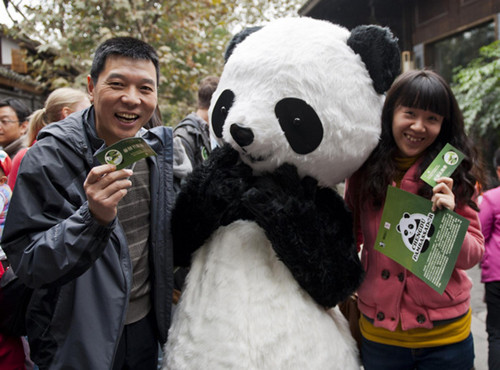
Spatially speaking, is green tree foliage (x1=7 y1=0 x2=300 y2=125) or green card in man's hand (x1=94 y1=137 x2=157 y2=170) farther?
green tree foliage (x1=7 y1=0 x2=300 y2=125)

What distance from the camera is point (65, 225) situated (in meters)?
1.25

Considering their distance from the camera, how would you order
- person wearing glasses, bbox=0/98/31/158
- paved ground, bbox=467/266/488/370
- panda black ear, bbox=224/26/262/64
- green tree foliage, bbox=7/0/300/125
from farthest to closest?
green tree foliage, bbox=7/0/300/125 < person wearing glasses, bbox=0/98/31/158 < paved ground, bbox=467/266/488/370 < panda black ear, bbox=224/26/262/64

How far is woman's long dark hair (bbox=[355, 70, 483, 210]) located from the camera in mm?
1621

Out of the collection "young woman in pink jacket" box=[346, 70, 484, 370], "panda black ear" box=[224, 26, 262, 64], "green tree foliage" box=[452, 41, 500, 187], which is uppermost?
"panda black ear" box=[224, 26, 262, 64]

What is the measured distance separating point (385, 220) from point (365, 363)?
0.64 metres

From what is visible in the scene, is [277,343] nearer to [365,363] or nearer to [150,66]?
[365,363]

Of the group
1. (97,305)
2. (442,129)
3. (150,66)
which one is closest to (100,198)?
(97,305)

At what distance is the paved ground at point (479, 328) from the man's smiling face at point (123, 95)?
10.3 ft

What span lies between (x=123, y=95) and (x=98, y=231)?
542 mm

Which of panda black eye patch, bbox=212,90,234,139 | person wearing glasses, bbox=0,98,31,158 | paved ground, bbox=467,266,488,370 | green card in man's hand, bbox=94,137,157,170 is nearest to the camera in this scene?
green card in man's hand, bbox=94,137,157,170

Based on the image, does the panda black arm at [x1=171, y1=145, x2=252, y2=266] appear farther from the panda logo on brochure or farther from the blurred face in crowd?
the blurred face in crowd

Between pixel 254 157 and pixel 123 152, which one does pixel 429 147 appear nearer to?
pixel 254 157

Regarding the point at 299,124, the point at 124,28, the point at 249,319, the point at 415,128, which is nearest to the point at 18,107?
the point at 124,28

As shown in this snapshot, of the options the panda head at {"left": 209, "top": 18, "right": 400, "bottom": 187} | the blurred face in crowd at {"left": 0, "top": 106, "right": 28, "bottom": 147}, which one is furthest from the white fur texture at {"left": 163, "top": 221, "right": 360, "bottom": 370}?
the blurred face in crowd at {"left": 0, "top": 106, "right": 28, "bottom": 147}
